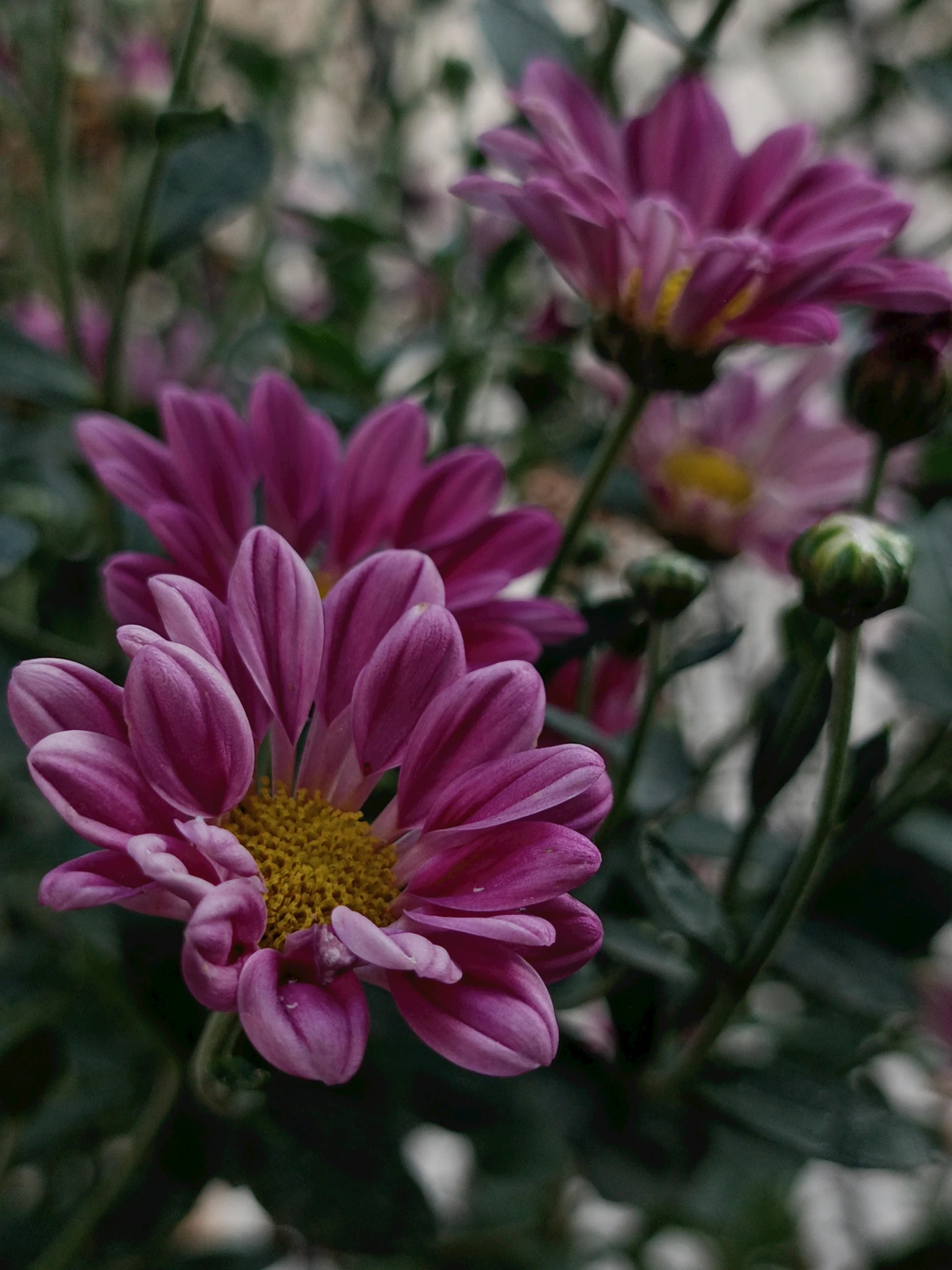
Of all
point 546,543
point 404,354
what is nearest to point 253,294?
point 404,354

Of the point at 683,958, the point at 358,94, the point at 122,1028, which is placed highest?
the point at 358,94

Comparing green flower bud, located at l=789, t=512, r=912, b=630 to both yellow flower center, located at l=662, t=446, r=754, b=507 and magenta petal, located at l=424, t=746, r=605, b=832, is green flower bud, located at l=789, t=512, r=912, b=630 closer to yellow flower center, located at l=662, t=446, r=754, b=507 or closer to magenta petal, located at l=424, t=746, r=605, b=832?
magenta petal, located at l=424, t=746, r=605, b=832

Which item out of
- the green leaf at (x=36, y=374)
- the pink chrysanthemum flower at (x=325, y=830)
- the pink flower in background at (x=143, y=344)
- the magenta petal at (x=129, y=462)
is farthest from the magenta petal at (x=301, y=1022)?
the pink flower in background at (x=143, y=344)

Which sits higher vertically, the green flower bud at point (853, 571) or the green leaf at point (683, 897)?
the green flower bud at point (853, 571)

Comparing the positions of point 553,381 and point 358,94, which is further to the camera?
point 358,94

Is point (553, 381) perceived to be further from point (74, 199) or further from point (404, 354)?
point (74, 199)

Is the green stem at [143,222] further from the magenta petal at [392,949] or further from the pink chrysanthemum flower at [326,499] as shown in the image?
the magenta petal at [392,949]

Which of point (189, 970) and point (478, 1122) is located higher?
point (189, 970)
